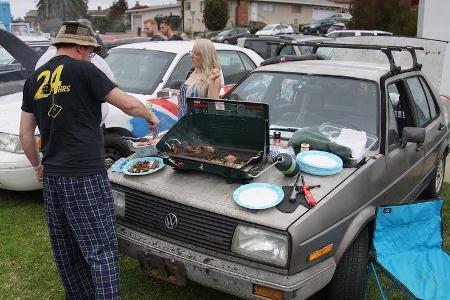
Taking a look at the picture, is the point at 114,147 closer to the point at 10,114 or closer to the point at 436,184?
the point at 10,114

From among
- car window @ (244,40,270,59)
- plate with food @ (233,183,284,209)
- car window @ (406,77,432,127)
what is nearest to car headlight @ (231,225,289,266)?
plate with food @ (233,183,284,209)

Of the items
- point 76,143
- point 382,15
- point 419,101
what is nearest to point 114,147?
point 76,143

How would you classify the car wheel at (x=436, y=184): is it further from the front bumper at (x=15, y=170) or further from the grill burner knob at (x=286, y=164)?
the front bumper at (x=15, y=170)

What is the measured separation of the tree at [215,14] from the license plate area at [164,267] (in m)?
46.7

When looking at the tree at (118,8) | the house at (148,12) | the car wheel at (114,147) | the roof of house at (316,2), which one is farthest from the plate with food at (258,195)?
the tree at (118,8)

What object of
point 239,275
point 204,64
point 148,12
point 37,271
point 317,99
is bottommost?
point 37,271

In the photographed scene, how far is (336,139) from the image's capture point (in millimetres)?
3512

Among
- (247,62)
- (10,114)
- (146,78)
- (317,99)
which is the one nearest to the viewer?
(317,99)

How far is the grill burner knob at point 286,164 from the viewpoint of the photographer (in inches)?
120

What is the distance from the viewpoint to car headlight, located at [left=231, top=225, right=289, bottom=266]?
8.76ft

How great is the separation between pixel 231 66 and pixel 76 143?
15.0 feet

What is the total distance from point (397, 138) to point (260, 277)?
1.79 m

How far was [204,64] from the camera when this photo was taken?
4398mm

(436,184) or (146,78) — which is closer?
(436,184)
